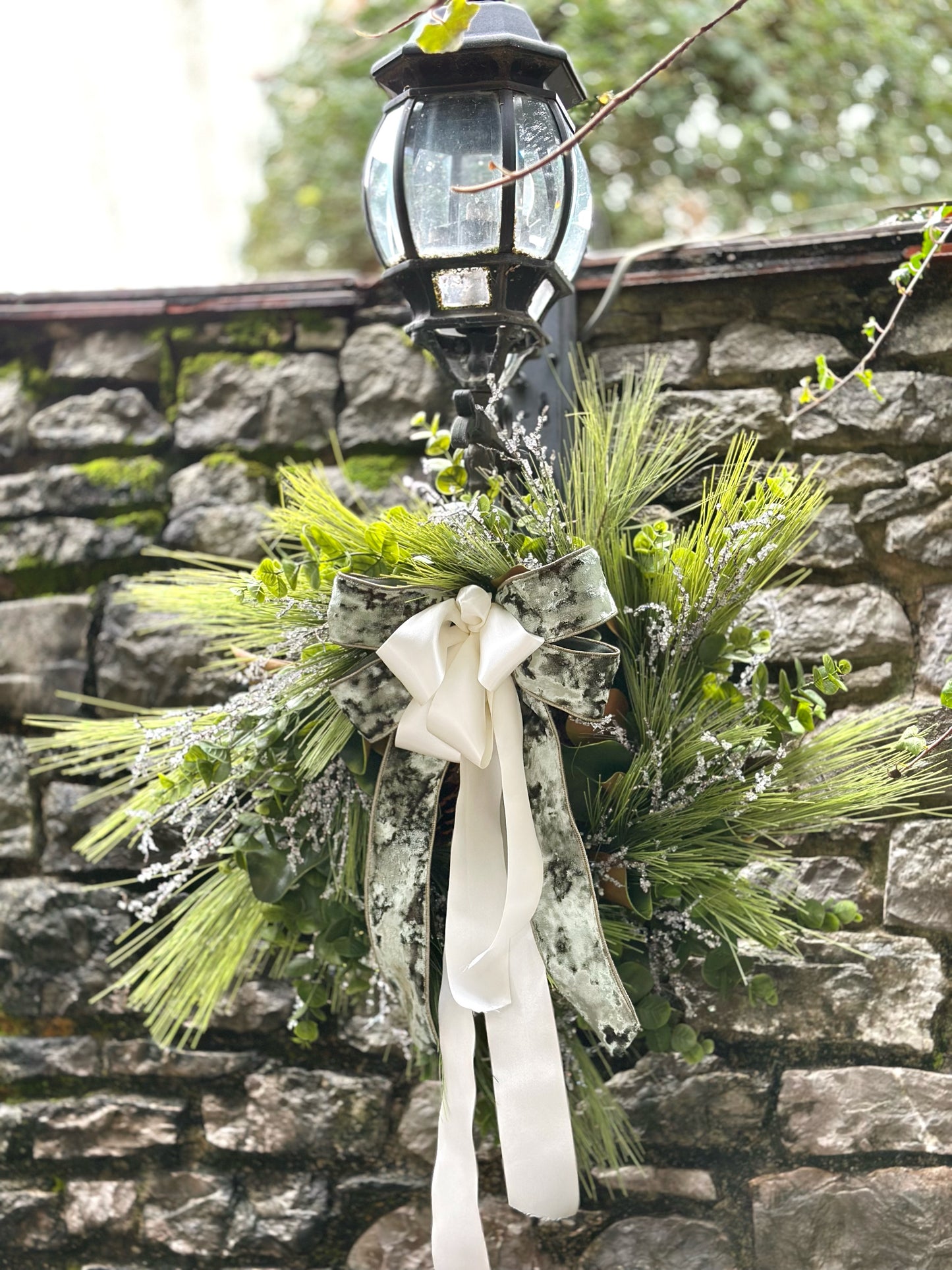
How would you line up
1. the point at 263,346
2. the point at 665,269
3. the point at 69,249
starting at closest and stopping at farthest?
the point at 665,269 → the point at 263,346 → the point at 69,249

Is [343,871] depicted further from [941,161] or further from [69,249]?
[69,249]

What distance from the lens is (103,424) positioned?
161 centimetres

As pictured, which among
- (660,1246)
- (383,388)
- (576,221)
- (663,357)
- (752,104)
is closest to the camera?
(576,221)

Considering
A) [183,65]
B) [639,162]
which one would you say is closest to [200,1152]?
[639,162]

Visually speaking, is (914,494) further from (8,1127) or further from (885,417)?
(8,1127)

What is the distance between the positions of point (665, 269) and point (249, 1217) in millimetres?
1395

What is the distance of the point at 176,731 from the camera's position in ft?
3.78

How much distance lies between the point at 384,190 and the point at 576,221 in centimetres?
21

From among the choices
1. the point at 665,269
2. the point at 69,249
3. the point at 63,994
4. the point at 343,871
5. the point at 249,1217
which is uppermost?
the point at 69,249

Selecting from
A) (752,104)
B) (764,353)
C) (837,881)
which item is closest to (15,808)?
(837,881)

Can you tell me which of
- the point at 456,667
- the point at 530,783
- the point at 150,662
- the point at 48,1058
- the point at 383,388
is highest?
the point at 383,388

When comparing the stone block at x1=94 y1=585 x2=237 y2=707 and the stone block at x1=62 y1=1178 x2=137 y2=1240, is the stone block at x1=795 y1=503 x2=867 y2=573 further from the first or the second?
the stone block at x1=62 y1=1178 x2=137 y2=1240

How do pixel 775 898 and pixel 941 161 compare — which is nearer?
pixel 775 898

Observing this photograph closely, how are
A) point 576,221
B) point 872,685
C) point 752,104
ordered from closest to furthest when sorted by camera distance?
point 576,221
point 872,685
point 752,104
